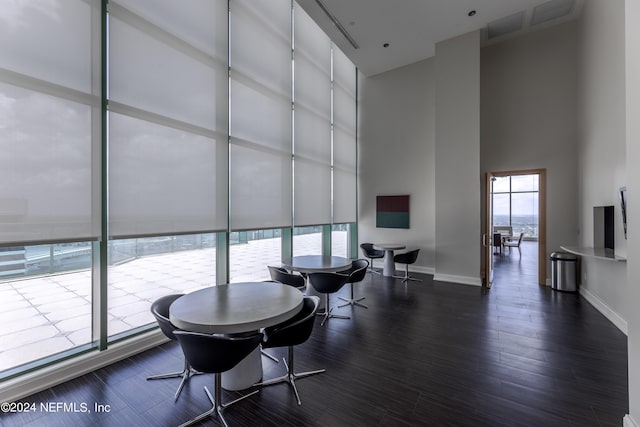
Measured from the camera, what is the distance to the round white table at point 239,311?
187 cm

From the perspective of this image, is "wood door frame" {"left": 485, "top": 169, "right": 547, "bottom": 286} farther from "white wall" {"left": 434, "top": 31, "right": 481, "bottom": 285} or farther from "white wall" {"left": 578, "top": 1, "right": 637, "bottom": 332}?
"white wall" {"left": 434, "top": 31, "right": 481, "bottom": 285}

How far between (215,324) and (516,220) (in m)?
15.4

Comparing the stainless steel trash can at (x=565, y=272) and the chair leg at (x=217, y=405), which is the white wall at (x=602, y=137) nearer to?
the stainless steel trash can at (x=565, y=272)

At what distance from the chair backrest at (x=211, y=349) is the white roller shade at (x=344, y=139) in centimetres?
534

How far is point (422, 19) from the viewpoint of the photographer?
5277 mm

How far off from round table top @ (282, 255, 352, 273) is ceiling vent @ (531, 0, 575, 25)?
6.26 m

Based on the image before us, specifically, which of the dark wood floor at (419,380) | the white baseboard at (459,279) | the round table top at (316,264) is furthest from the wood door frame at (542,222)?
the round table top at (316,264)

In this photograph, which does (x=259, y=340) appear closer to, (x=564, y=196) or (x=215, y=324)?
(x=215, y=324)

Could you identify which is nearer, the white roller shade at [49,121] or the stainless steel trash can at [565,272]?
the white roller shade at [49,121]

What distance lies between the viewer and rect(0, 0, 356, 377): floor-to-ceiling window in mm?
2352

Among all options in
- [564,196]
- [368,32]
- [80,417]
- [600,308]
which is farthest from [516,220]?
[80,417]

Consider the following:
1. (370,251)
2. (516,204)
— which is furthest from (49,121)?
(516,204)

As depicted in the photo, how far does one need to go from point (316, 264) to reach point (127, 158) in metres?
2.76

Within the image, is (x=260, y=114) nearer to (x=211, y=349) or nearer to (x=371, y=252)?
(x=211, y=349)
